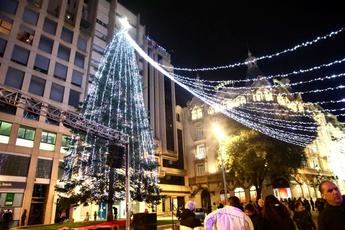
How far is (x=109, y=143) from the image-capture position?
60.3ft

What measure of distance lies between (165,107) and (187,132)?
6.47 m

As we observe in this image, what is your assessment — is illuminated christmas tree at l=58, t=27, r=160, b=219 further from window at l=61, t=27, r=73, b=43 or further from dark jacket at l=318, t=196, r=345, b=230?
dark jacket at l=318, t=196, r=345, b=230

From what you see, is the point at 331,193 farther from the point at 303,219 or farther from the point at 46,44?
the point at 46,44

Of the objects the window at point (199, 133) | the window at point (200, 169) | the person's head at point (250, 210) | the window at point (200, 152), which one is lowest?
the person's head at point (250, 210)

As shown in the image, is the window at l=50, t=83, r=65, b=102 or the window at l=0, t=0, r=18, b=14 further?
the window at l=50, t=83, r=65, b=102

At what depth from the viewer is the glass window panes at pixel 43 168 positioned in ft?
87.8

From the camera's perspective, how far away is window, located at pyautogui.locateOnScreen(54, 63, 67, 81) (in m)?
31.2

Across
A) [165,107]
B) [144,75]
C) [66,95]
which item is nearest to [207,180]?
[165,107]

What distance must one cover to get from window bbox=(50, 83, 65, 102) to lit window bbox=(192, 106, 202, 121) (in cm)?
2358

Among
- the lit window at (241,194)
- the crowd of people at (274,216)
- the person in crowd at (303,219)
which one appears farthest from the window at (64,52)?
the crowd of people at (274,216)

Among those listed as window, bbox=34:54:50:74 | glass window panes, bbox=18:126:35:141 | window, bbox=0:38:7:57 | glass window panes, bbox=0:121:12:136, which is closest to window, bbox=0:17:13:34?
window, bbox=0:38:7:57

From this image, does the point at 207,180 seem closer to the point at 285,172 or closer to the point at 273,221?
the point at 285,172

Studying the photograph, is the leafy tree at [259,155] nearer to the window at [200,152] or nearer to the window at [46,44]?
the window at [200,152]

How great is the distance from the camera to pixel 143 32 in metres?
45.4
